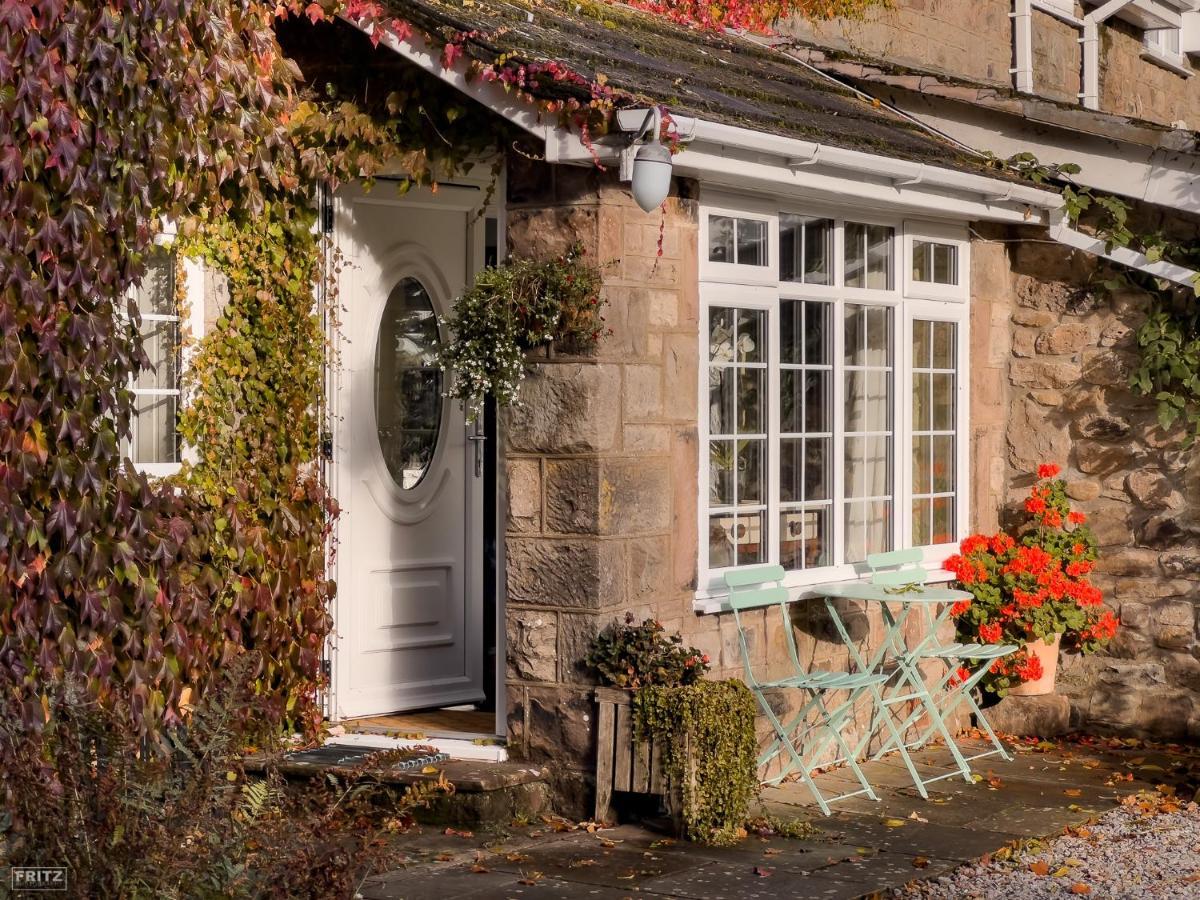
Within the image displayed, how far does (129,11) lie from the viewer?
20.7ft

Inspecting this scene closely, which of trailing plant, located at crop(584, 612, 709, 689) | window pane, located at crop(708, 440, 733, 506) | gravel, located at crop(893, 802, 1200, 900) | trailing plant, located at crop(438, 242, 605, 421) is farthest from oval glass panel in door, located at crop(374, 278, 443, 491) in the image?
gravel, located at crop(893, 802, 1200, 900)

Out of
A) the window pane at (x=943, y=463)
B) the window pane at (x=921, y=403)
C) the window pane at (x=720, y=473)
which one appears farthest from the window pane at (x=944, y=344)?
the window pane at (x=720, y=473)

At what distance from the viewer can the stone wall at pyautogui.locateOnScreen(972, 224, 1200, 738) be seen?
9.26 meters

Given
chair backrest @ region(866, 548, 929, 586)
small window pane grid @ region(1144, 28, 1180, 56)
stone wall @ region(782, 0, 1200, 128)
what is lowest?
chair backrest @ region(866, 548, 929, 586)

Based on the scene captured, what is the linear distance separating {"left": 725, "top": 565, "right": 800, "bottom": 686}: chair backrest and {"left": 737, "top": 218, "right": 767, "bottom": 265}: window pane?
1372mm

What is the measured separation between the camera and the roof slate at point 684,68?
700 cm

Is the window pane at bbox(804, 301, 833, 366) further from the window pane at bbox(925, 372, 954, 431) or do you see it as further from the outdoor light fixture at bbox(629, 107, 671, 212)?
the outdoor light fixture at bbox(629, 107, 671, 212)

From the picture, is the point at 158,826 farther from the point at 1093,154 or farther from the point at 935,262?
the point at 1093,154

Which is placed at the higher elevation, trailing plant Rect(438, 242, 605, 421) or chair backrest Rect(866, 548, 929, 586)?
trailing plant Rect(438, 242, 605, 421)

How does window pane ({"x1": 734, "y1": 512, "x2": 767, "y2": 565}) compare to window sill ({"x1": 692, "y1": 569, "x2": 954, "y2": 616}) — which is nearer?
window sill ({"x1": 692, "y1": 569, "x2": 954, "y2": 616})

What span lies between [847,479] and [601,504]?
2041 mm

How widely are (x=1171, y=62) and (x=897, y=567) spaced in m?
8.23

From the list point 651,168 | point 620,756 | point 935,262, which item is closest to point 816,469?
point 935,262

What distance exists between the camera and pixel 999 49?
1322 cm
